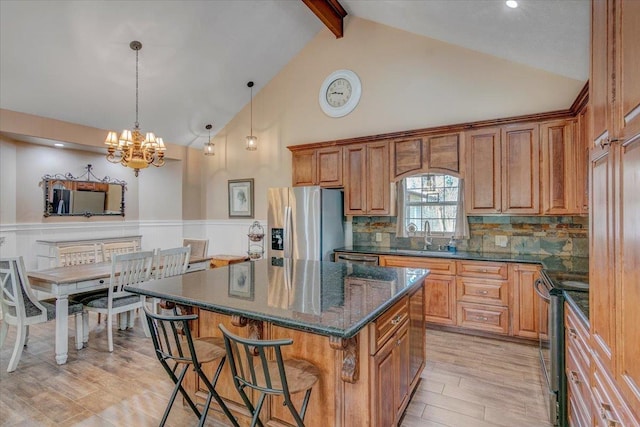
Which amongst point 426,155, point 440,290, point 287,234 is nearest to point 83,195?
point 287,234

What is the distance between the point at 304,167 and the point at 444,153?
201 cm

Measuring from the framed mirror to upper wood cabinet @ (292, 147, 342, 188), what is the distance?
334 centimetres

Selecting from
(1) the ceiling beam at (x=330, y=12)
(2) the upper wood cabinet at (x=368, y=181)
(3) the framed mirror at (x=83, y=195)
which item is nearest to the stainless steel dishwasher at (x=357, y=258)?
(2) the upper wood cabinet at (x=368, y=181)

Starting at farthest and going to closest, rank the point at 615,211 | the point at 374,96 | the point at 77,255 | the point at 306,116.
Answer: the point at 306,116 → the point at 374,96 → the point at 77,255 → the point at 615,211

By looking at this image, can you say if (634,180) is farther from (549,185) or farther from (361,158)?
(361,158)

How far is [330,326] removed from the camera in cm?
144

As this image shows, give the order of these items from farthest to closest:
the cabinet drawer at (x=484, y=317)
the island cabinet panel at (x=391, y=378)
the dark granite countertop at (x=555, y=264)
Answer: the cabinet drawer at (x=484, y=317) < the dark granite countertop at (x=555, y=264) < the island cabinet panel at (x=391, y=378)

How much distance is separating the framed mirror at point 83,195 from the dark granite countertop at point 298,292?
414 centimetres

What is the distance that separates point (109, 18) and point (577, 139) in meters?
5.10

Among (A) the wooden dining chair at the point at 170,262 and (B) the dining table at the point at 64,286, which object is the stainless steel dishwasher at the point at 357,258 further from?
(B) the dining table at the point at 64,286

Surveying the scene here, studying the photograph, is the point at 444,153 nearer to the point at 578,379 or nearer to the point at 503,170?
the point at 503,170

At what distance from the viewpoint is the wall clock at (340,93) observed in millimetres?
5020

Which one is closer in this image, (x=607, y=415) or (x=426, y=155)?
(x=607, y=415)

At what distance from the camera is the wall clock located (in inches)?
198
